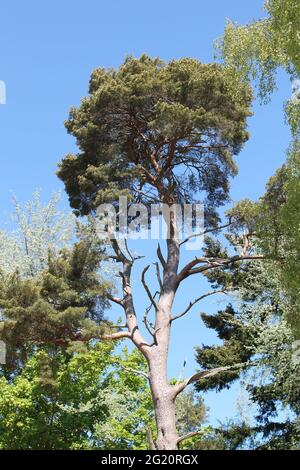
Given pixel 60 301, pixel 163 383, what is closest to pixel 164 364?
pixel 163 383

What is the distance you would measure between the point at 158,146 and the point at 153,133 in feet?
1.36

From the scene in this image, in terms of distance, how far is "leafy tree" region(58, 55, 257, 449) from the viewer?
15.7 metres

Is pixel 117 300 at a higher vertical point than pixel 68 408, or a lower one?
higher

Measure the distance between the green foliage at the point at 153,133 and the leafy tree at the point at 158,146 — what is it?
0.09 ft

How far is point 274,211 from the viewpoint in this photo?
1423 cm

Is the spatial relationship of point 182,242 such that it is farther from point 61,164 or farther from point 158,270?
point 61,164

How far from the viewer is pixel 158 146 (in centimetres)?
1705

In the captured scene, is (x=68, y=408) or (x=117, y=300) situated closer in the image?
(x=117, y=300)

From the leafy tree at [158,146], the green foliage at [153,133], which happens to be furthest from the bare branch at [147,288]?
the green foliage at [153,133]

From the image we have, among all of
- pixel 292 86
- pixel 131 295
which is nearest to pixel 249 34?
pixel 292 86

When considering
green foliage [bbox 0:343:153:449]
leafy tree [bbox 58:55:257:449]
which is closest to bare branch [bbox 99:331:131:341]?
leafy tree [bbox 58:55:257:449]

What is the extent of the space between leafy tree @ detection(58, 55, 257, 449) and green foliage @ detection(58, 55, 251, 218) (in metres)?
0.03

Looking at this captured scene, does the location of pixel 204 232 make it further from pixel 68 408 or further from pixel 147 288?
pixel 68 408
